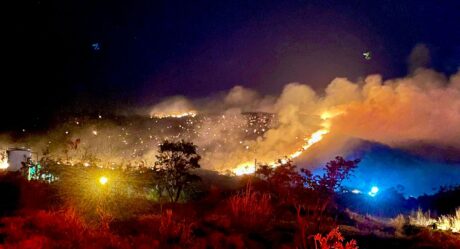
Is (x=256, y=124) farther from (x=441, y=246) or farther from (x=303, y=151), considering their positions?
(x=441, y=246)

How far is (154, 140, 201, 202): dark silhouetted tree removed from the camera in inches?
645

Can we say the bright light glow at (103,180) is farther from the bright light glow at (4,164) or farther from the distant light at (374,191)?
the distant light at (374,191)

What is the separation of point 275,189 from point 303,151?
9.49 m

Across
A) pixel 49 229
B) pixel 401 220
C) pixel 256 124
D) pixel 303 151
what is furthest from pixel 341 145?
pixel 49 229

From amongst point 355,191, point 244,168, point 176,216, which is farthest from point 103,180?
point 355,191

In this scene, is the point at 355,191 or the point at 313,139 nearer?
the point at 355,191

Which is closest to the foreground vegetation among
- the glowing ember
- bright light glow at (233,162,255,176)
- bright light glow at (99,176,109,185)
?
bright light glow at (99,176,109,185)

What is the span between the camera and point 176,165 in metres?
16.4

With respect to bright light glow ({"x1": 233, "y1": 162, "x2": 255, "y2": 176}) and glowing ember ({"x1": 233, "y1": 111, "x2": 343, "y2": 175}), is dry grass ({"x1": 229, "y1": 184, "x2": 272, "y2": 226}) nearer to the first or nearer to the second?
bright light glow ({"x1": 233, "y1": 162, "x2": 255, "y2": 176})

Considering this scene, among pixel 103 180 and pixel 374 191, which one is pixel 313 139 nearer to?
pixel 374 191

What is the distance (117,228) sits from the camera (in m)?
10.9

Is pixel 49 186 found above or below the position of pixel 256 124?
below

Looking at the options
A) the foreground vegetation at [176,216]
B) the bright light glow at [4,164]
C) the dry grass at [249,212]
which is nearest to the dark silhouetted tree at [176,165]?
the foreground vegetation at [176,216]

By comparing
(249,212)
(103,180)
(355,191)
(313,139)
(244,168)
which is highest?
(313,139)
